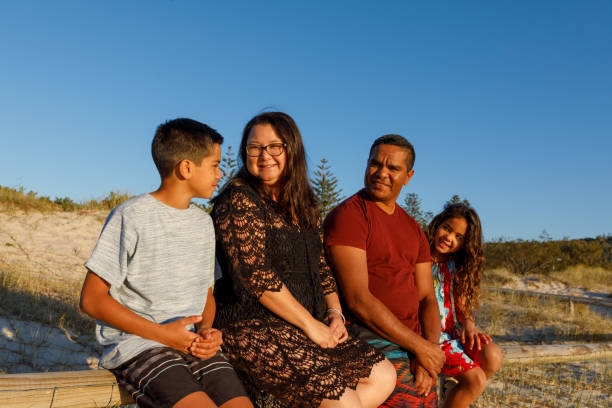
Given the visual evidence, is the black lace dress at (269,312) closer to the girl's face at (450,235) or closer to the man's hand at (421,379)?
the man's hand at (421,379)

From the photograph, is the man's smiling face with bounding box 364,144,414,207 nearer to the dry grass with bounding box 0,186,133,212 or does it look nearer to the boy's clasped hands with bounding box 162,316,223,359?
the boy's clasped hands with bounding box 162,316,223,359

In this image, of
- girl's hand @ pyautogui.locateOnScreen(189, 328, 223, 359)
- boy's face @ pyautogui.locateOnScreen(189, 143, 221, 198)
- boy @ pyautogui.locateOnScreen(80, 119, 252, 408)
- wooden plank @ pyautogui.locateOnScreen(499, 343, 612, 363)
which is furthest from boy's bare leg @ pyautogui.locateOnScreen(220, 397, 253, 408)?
wooden plank @ pyautogui.locateOnScreen(499, 343, 612, 363)

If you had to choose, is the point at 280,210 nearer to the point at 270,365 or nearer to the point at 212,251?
the point at 212,251

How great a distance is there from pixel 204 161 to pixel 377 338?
1.48m

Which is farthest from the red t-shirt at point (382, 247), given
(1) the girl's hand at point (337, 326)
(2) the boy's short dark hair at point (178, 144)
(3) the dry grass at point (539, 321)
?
(3) the dry grass at point (539, 321)

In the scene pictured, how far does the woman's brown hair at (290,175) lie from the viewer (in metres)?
2.67

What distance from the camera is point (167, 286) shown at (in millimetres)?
2105

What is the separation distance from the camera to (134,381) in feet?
6.10

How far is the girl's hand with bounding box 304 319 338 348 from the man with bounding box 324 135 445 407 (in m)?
0.42

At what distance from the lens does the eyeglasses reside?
263 cm

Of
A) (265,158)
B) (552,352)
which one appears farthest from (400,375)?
(552,352)

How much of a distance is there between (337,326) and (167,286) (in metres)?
0.95

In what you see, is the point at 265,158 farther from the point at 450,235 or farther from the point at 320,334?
the point at 450,235

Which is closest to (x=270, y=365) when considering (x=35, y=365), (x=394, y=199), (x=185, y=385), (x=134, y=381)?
(x=185, y=385)
